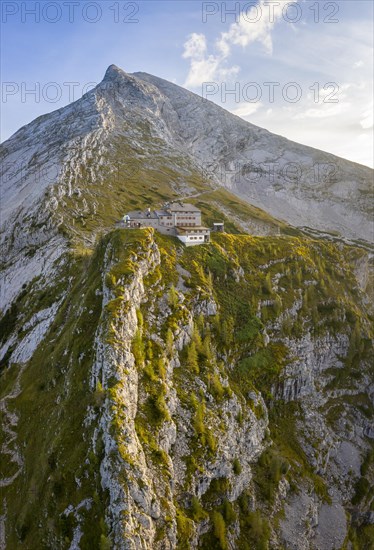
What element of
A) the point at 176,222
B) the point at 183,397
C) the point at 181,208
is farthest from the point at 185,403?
the point at 181,208

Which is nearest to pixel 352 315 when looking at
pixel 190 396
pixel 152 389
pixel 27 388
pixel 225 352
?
pixel 225 352

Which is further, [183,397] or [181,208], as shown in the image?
[181,208]

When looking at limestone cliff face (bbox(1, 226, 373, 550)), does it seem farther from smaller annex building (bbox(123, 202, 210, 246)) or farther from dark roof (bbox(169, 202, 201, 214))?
dark roof (bbox(169, 202, 201, 214))

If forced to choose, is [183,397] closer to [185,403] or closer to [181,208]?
[185,403]

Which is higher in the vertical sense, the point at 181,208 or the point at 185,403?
the point at 181,208

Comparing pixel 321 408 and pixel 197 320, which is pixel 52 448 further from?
pixel 321 408

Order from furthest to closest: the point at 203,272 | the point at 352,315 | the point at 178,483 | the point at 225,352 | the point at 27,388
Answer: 1. the point at 352,315
2. the point at 203,272
3. the point at 225,352
4. the point at 27,388
5. the point at 178,483

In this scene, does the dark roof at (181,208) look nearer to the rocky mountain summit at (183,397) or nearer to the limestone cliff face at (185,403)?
the limestone cliff face at (185,403)
